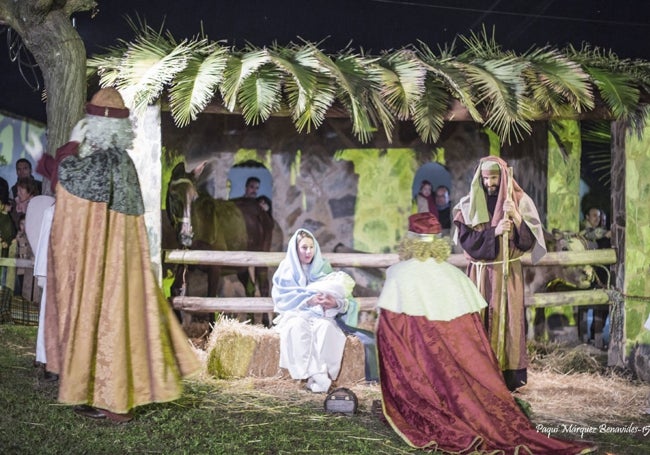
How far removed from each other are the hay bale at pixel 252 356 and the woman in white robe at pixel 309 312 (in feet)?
0.62

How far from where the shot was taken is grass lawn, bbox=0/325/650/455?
5.60m

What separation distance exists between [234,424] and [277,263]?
3170 millimetres

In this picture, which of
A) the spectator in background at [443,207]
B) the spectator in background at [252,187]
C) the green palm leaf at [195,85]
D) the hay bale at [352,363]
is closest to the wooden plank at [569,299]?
the hay bale at [352,363]

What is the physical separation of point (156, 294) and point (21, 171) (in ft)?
29.1

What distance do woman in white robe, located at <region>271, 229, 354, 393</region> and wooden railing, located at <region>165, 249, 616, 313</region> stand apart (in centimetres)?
79

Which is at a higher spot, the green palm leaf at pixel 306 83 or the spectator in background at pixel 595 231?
the green palm leaf at pixel 306 83

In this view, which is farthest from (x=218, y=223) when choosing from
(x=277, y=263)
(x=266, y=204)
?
(x=277, y=263)

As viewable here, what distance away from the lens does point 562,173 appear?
11.5m

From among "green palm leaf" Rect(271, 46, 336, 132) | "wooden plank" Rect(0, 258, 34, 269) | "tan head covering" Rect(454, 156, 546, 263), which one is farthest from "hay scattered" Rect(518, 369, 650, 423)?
"wooden plank" Rect(0, 258, 34, 269)

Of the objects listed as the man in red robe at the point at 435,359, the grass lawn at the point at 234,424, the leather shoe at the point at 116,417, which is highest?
the man in red robe at the point at 435,359

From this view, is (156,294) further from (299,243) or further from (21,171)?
(21,171)

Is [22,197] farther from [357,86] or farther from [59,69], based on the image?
[357,86]

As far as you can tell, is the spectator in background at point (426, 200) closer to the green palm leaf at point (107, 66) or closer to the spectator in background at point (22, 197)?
the green palm leaf at point (107, 66)

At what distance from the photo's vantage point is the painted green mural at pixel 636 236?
30.0 ft
